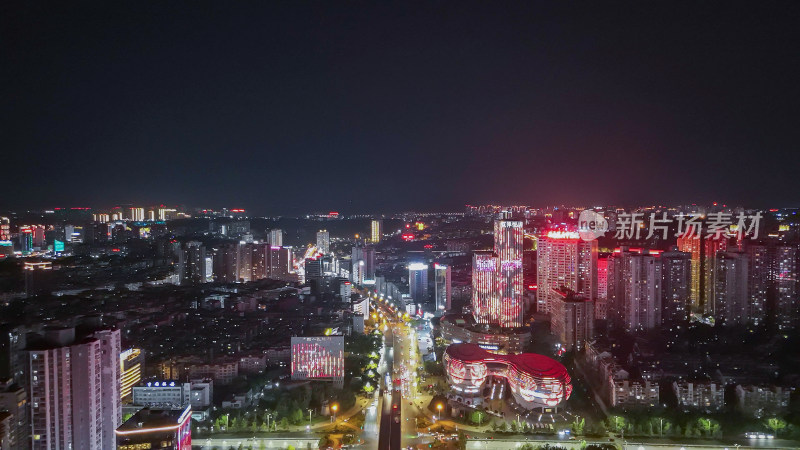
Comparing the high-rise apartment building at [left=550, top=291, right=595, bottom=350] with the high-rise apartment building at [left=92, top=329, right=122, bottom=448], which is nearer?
the high-rise apartment building at [left=92, top=329, right=122, bottom=448]

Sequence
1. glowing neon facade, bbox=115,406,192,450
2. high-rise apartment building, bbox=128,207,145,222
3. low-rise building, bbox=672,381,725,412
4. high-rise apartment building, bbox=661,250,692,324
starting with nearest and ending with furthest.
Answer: glowing neon facade, bbox=115,406,192,450 → low-rise building, bbox=672,381,725,412 → high-rise apartment building, bbox=661,250,692,324 → high-rise apartment building, bbox=128,207,145,222

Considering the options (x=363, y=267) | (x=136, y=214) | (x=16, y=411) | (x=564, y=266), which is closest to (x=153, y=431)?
(x=16, y=411)

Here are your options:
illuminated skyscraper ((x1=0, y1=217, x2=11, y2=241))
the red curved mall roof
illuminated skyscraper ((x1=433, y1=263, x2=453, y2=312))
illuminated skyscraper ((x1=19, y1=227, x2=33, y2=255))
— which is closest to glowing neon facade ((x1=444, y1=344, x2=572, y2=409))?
the red curved mall roof

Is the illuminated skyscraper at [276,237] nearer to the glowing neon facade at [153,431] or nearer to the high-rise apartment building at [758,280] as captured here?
the high-rise apartment building at [758,280]

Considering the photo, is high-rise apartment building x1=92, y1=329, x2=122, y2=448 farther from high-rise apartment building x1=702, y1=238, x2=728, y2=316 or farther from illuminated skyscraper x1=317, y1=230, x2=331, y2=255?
illuminated skyscraper x1=317, y1=230, x2=331, y2=255

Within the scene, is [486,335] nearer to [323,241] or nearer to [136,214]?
[136,214]

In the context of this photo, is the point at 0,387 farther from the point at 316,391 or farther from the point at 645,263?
the point at 645,263

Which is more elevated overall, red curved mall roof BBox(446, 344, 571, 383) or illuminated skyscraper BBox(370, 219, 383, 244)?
illuminated skyscraper BBox(370, 219, 383, 244)
